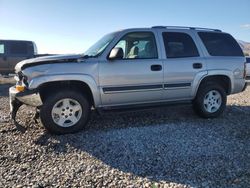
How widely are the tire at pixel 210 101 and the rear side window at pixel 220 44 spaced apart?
786 mm

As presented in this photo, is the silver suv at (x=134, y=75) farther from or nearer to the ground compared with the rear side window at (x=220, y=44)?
nearer to the ground

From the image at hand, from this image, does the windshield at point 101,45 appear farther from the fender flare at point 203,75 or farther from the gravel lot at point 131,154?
the fender flare at point 203,75

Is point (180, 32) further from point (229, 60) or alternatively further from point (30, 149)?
point (30, 149)

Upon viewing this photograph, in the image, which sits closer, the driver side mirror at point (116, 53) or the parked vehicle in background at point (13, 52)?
the driver side mirror at point (116, 53)

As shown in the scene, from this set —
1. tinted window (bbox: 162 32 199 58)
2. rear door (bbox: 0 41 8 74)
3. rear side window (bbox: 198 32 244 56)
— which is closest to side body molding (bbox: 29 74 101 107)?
tinted window (bbox: 162 32 199 58)

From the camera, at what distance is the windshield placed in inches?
225

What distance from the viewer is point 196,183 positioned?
3.50 metres

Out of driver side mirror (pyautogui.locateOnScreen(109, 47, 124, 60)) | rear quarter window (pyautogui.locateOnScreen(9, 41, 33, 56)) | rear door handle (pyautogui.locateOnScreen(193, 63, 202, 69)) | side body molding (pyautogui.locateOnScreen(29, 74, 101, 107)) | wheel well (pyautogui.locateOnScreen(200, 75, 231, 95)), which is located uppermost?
rear quarter window (pyautogui.locateOnScreen(9, 41, 33, 56))

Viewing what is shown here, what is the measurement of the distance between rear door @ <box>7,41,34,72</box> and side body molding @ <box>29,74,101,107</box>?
12.0 metres

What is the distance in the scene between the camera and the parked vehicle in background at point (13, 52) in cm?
1614

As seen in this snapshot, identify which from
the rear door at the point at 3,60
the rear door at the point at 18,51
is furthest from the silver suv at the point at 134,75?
the rear door at the point at 3,60

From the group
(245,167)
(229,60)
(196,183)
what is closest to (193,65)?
(229,60)

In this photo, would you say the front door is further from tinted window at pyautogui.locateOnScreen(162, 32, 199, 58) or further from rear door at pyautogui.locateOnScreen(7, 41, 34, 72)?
rear door at pyautogui.locateOnScreen(7, 41, 34, 72)

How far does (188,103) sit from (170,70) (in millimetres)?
957
